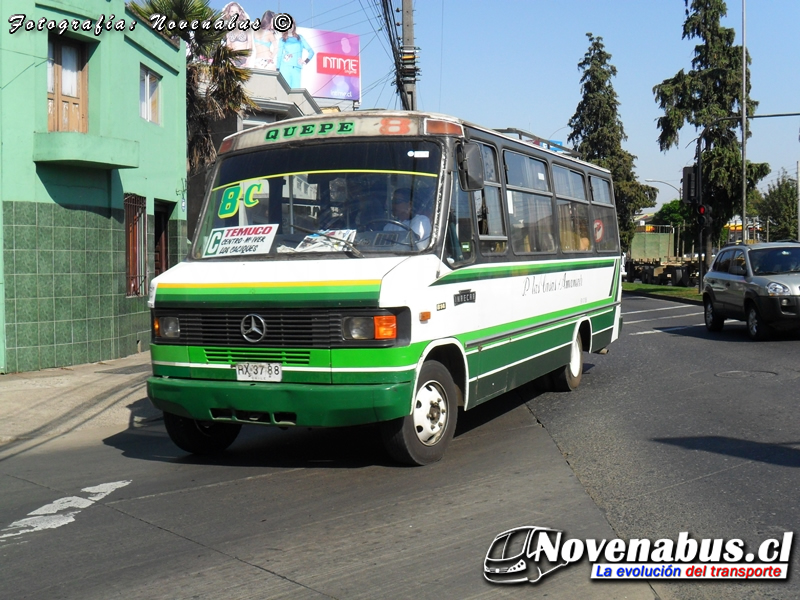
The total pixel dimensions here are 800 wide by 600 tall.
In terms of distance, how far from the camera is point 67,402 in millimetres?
10797

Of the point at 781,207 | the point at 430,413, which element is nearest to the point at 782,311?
the point at 430,413

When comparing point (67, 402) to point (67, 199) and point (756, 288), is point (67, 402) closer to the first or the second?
point (67, 199)

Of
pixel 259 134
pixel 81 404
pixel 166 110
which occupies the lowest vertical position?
pixel 81 404

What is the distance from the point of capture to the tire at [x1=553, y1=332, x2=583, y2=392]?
Answer: 10953 millimetres

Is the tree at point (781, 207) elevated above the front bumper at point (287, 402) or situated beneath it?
elevated above

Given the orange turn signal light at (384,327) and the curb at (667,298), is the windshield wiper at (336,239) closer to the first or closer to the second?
the orange turn signal light at (384,327)

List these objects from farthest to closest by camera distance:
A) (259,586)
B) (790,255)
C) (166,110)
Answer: (166,110) < (790,255) < (259,586)

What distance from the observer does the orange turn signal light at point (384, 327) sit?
21.1 feet

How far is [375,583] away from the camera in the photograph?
454 cm

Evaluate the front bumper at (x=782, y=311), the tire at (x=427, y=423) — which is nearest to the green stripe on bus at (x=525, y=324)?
the tire at (x=427, y=423)

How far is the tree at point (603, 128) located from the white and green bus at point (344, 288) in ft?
182

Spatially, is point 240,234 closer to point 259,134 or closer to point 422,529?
point 259,134

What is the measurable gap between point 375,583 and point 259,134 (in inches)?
177

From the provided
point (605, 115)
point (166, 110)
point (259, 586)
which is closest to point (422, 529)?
point (259, 586)
